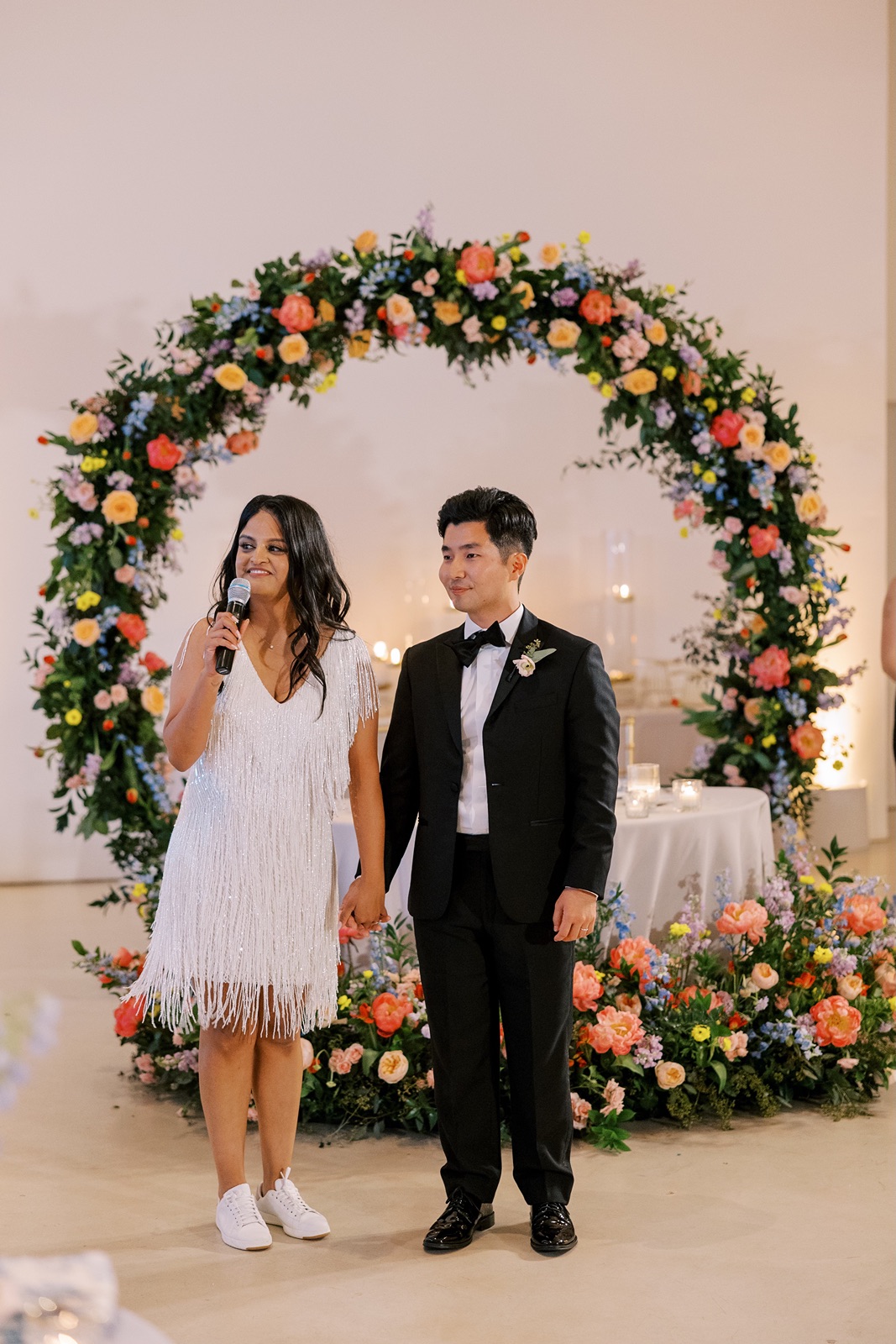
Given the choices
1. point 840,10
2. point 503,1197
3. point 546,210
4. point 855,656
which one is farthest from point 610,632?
point 503,1197

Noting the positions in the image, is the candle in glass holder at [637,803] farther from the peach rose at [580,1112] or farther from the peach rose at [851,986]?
the peach rose at [580,1112]

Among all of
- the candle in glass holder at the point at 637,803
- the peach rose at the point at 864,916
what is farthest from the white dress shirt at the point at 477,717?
the peach rose at the point at 864,916

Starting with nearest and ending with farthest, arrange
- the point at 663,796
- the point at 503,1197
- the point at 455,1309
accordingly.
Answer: the point at 455,1309 → the point at 503,1197 → the point at 663,796

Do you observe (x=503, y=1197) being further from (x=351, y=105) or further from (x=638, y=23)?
(x=638, y=23)

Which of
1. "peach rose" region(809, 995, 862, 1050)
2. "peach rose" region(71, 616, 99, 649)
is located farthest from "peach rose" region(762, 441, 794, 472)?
"peach rose" region(71, 616, 99, 649)

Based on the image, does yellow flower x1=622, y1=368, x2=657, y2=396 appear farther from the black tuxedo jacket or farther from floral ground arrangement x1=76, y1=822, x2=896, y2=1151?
the black tuxedo jacket

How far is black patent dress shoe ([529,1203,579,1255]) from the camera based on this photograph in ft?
9.91

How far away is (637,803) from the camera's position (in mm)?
4352

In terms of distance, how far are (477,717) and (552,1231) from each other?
3.91 feet

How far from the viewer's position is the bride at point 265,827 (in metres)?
3.00

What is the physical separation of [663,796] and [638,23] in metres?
6.06

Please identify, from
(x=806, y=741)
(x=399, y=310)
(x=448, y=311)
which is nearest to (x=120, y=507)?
(x=399, y=310)

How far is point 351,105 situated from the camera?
8328 millimetres

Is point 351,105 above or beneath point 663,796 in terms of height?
above
